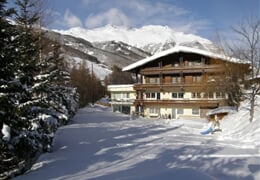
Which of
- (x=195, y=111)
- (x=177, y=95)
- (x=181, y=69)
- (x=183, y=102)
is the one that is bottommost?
(x=195, y=111)

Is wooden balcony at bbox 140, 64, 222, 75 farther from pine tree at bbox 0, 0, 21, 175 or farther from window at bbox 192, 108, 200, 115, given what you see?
pine tree at bbox 0, 0, 21, 175

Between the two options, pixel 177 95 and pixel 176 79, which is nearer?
pixel 177 95

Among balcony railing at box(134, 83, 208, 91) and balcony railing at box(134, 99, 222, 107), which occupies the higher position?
balcony railing at box(134, 83, 208, 91)

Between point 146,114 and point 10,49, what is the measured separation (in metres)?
39.5

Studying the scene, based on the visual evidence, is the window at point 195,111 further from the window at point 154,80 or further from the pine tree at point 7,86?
the pine tree at point 7,86

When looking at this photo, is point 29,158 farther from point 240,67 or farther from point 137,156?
point 240,67

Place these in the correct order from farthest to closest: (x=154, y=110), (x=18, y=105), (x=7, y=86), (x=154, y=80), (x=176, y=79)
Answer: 1. (x=154, y=80)
2. (x=154, y=110)
3. (x=176, y=79)
4. (x=18, y=105)
5. (x=7, y=86)

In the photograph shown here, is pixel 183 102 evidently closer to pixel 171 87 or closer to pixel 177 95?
pixel 177 95

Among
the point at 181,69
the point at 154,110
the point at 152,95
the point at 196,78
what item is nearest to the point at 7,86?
the point at 181,69

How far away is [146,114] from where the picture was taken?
50.6 m

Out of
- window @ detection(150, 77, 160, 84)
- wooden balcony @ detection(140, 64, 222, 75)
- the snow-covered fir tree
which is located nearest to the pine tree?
the snow-covered fir tree

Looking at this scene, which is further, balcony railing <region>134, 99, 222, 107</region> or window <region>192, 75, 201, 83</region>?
window <region>192, 75, 201, 83</region>

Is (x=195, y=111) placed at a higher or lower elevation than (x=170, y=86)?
lower

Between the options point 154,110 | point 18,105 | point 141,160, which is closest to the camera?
point 18,105
